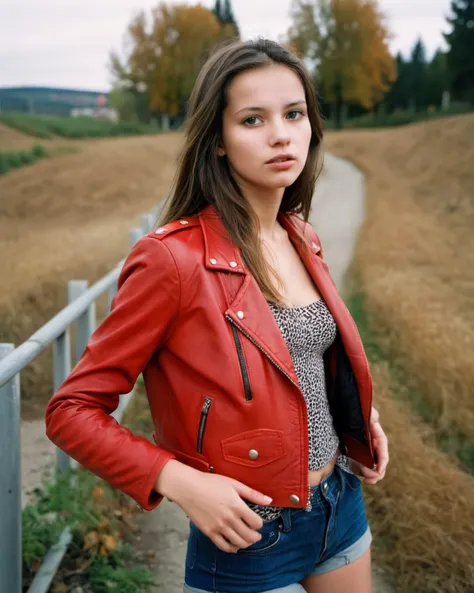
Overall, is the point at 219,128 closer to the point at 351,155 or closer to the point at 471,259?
the point at 471,259

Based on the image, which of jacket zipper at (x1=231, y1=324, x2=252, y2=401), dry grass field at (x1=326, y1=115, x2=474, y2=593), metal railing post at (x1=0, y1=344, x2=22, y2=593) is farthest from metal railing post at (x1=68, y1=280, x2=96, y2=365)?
jacket zipper at (x1=231, y1=324, x2=252, y2=401)

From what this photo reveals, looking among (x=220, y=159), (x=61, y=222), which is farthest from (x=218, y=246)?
(x=61, y=222)

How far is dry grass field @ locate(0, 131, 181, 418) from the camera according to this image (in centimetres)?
681

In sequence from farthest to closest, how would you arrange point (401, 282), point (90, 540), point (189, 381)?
point (401, 282) → point (90, 540) → point (189, 381)

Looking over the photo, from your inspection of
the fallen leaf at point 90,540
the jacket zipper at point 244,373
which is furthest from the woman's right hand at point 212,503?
the fallen leaf at point 90,540

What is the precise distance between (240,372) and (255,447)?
16 centimetres

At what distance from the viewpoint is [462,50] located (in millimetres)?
33906

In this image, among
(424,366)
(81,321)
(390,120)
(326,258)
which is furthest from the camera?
(390,120)

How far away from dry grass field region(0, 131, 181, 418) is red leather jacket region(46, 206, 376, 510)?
3963mm

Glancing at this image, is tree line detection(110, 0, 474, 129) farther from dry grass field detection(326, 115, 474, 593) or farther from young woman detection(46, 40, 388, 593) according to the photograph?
young woman detection(46, 40, 388, 593)

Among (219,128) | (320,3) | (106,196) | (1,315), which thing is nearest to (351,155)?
(106,196)

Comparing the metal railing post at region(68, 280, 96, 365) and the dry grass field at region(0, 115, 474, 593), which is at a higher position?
the metal railing post at region(68, 280, 96, 365)

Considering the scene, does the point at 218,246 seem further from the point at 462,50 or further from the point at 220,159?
the point at 462,50

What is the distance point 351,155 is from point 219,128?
19697 mm
